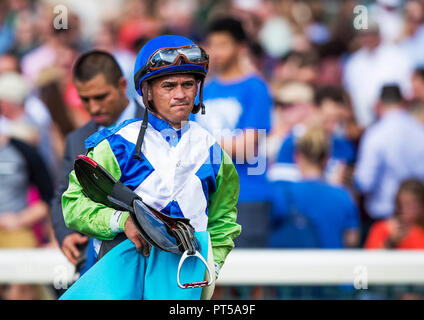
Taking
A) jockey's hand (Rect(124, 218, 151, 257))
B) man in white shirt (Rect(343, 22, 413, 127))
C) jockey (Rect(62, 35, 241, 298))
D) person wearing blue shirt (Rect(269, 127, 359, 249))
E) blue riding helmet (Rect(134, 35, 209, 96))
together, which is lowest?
person wearing blue shirt (Rect(269, 127, 359, 249))

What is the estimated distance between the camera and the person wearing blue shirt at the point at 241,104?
5.79 metres

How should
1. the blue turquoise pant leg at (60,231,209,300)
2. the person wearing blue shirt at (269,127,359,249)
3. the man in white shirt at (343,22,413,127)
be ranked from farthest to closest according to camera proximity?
the man in white shirt at (343,22,413,127) < the person wearing blue shirt at (269,127,359,249) < the blue turquoise pant leg at (60,231,209,300)

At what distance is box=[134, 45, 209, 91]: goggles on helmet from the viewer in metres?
3.11

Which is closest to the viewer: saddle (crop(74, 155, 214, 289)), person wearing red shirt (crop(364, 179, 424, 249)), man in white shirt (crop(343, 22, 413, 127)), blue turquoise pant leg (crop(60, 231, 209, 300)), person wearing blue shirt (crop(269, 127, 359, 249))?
saddle (crop(74, 155, 214, 289))

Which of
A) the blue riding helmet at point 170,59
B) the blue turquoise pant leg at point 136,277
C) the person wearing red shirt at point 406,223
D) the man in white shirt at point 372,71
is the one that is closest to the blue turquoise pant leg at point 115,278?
the blue turquoise pant leg at point 136,277

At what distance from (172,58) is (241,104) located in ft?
9.28

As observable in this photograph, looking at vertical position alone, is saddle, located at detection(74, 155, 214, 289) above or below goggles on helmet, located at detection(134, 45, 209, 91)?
below

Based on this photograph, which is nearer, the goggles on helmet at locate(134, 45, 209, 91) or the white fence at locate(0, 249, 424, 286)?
the goggles on helmet at locate(134, 45, 209, 91)

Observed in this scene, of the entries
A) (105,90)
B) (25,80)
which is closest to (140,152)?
(105,90)

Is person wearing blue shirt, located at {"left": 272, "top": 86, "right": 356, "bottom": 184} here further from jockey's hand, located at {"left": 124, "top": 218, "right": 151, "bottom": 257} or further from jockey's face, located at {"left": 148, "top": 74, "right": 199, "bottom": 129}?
jockey's hand, located at {"left": 124, "top": 218, "right": 151, "bottom": 257}

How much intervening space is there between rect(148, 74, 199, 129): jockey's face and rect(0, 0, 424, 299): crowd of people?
69 centimetres

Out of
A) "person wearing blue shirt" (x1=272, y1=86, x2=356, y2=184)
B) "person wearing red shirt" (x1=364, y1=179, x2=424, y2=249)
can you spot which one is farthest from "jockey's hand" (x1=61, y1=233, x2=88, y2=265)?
"person wearing red shirt" (x1=364, y1=179, x2=424, y2=249)

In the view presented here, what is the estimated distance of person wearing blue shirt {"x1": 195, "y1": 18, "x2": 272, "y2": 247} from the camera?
5.79 meters

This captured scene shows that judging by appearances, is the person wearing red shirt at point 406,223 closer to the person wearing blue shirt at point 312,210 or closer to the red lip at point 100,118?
the person wearing blue shirt at point 312,210
